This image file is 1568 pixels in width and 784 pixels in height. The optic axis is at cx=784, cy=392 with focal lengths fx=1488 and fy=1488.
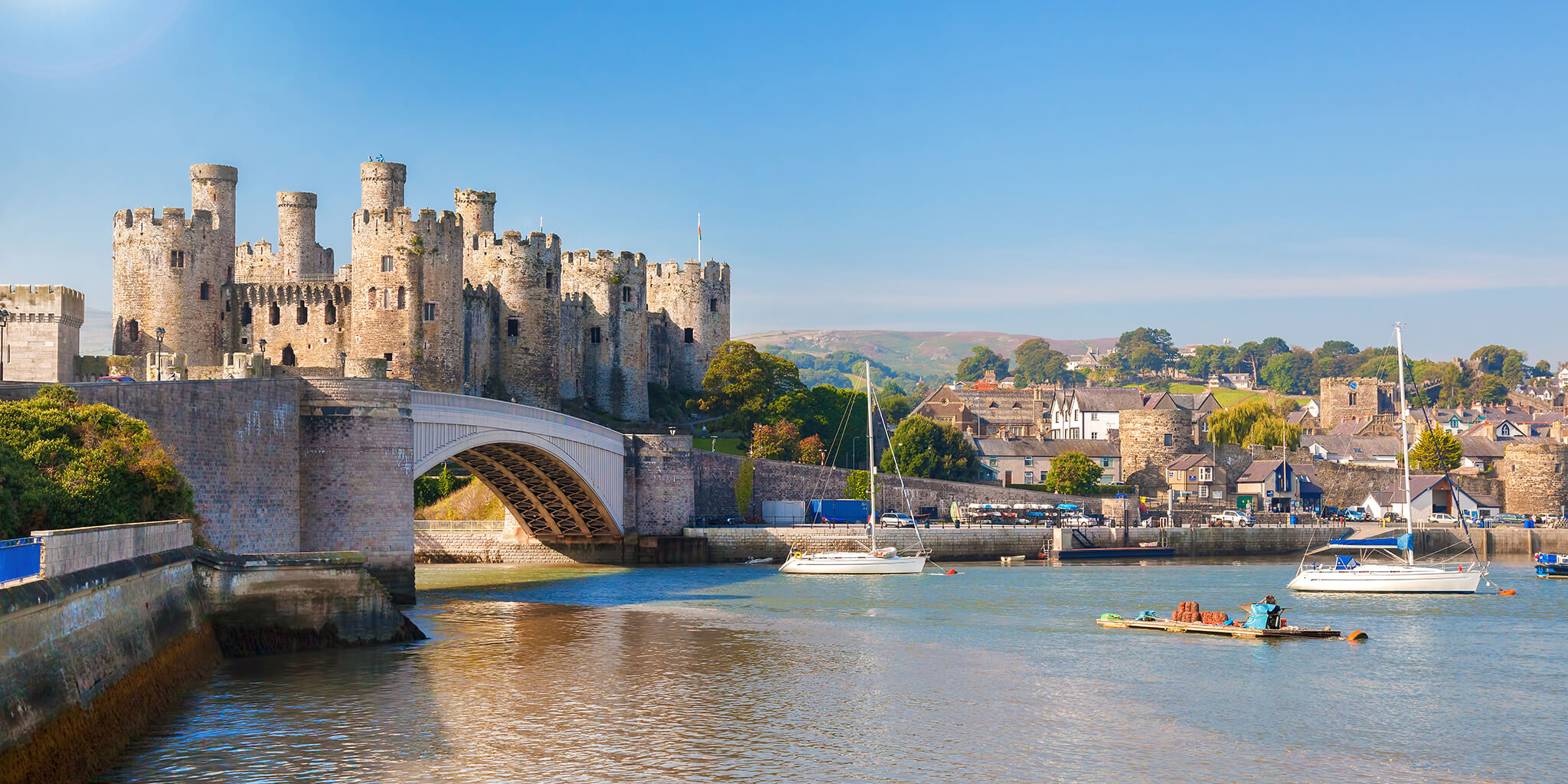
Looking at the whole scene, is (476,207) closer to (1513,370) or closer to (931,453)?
(931,453)

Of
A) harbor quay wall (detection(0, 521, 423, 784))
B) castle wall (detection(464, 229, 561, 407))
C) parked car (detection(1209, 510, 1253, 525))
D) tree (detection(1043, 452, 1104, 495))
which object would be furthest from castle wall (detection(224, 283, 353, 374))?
parked car (detection(1209, 510, 1253, 525))

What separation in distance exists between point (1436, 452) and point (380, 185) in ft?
190

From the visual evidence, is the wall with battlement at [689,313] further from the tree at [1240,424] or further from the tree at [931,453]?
the tree at [1240,424]

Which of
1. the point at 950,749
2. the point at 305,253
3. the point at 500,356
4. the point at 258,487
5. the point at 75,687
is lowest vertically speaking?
the point at 950,749

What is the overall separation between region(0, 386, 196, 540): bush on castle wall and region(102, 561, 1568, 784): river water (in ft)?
11.1

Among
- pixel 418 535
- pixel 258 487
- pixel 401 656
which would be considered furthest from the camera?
pixel 418 535

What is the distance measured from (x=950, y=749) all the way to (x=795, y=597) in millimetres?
20971

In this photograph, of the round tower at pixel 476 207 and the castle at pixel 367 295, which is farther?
the round tower at pixel 476 207

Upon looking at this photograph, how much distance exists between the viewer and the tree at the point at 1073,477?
76312mm

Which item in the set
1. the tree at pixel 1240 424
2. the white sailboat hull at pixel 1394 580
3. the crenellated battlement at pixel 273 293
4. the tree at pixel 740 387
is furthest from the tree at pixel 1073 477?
the crenellated battlement at pixel 273 293

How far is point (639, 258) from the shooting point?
7444 cm

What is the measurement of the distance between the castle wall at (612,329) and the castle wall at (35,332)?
96.1ft

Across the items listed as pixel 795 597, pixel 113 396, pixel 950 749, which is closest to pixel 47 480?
pixel 113 396

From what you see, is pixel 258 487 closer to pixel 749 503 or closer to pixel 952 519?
pixel 749 503
